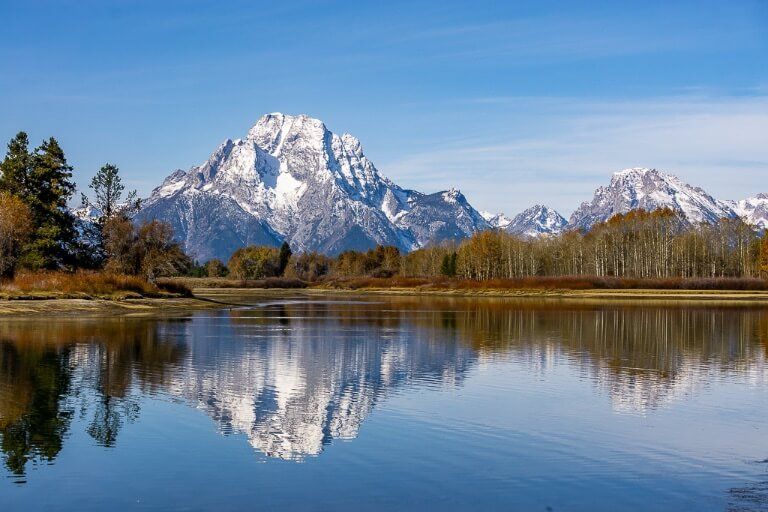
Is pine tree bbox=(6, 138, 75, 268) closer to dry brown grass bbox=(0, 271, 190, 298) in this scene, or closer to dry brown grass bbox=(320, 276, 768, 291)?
dry brown grass bbox=(0, 271, 190, 298)

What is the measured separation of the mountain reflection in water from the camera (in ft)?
83.3

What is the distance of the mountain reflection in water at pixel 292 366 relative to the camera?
25391 mm

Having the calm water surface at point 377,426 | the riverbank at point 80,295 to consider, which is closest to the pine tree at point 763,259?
the riverbank at point 80,295

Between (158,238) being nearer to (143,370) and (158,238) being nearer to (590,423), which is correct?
(143,370)

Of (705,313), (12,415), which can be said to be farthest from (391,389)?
(705,313)

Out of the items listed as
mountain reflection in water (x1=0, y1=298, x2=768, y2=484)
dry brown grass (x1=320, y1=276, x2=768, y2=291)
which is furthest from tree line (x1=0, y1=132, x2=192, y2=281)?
dry brown grass (x1=320, y1=276, x2=768, y2=291)

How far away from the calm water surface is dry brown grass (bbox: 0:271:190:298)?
29.4 m

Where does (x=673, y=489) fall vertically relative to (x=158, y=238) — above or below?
below

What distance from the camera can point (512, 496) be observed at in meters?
18.1

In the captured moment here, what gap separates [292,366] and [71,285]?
5004 cm

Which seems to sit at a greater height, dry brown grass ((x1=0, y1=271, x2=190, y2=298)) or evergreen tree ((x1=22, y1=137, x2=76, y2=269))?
evergreen tree ((x1=22, y1=137, x2=76, y2=269))

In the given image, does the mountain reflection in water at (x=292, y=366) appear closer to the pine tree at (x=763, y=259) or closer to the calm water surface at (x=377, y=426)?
the calm water surface at (x=377, y=426)

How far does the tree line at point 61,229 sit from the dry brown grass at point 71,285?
11.6 ft

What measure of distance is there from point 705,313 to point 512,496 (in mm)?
80439
